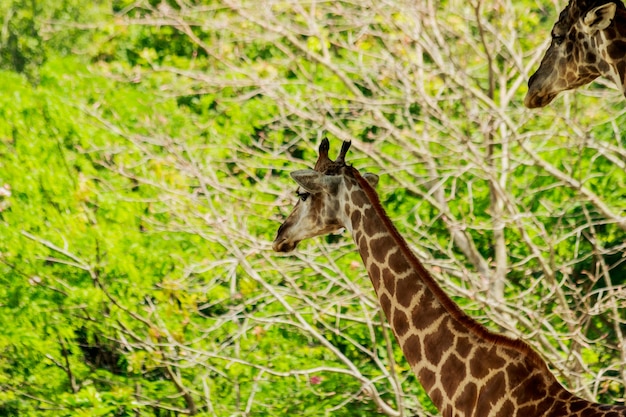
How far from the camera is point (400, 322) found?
4766 millimetres

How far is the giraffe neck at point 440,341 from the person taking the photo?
14.1 ft

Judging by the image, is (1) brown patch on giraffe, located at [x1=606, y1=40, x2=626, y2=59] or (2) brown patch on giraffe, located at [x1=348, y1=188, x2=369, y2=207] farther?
(2) brown patch on giraffe, located at [x1=348, y1=188, x2=369, y2=207]

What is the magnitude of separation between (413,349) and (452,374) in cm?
23

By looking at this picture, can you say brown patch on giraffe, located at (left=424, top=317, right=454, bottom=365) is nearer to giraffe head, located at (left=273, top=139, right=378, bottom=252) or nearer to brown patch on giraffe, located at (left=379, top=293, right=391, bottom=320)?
brown patch on giraffe, located at (left=379, top=293, right=391, bottom=320)

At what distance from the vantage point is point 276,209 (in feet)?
37.8

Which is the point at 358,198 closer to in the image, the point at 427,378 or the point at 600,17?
the point at 427,378

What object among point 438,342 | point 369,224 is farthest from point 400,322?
point 369,224

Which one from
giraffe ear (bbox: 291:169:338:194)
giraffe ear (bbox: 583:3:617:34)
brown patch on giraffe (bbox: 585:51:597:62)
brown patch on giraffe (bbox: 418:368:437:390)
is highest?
giraffe ear (bbox: 583:3:617:34)

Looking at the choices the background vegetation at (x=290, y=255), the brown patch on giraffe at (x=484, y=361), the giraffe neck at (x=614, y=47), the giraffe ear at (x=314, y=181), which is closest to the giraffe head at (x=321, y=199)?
the giraffe ear at (x=314, y=181)

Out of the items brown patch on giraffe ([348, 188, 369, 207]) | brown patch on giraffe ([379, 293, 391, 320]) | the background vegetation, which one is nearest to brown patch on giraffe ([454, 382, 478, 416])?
brown patch on giraffe ([379, 293, 391, 320])

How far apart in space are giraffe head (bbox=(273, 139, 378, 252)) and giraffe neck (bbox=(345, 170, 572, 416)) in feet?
0.26

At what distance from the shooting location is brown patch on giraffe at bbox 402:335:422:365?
15.3 ft

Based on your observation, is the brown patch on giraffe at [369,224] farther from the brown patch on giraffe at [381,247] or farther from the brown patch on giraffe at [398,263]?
the brown patch on giraffe at [398,263]

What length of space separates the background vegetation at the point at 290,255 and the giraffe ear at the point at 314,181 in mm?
3328
